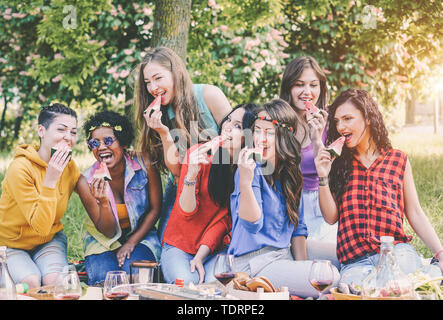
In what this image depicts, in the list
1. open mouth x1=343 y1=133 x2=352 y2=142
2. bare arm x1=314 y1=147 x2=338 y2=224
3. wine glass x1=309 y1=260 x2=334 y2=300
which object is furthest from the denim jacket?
wine glass x1=309 y1=260 x2=334 y2=300

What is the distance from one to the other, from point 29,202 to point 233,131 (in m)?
1.73

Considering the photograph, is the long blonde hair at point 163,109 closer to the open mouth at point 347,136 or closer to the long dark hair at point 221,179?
the long dark hair at point 221,179

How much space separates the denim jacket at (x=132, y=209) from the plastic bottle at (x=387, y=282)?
228cm

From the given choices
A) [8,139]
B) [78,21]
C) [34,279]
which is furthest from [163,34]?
[8,139]

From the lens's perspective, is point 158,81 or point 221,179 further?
point 158,81

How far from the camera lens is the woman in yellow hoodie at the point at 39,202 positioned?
399cm

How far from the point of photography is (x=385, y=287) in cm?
269

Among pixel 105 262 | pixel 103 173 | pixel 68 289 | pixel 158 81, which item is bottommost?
pixel 105 262

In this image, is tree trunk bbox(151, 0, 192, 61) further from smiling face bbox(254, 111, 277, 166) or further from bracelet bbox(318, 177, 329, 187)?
bracelet bbox(318, 177, 329, 187)

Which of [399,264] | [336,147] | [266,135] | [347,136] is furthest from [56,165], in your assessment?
[399,264]

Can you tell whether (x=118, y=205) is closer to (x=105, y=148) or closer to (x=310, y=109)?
(x=105, y=148)

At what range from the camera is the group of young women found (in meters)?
3.89

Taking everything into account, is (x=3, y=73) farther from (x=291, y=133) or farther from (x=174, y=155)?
(x=291, y=133)

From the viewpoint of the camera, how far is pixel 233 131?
4305 millimetres
